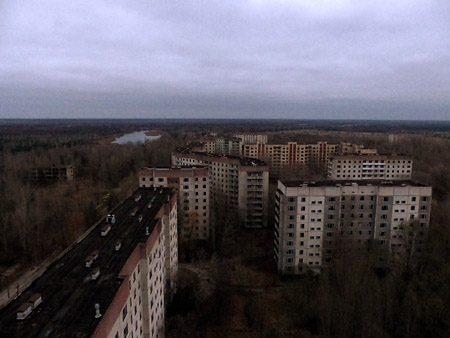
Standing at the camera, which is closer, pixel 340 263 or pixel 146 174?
pixel 340 263

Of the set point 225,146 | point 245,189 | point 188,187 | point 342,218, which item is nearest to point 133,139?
point 225,146

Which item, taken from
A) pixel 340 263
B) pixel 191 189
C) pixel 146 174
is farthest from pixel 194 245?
pixel 340 263

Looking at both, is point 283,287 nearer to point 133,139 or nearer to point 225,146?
point 225,146

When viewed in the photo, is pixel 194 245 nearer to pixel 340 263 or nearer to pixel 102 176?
pixel 340 263

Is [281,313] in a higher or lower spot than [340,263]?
lower

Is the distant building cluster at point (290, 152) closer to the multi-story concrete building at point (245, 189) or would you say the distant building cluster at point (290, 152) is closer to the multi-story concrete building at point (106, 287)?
the multi-story concrete building at point (245, 189)

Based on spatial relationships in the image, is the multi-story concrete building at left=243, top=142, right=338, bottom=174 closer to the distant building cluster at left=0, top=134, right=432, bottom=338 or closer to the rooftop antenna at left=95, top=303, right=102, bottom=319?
the distant building cluster at left=0, top=134, right=432, bottom=338
